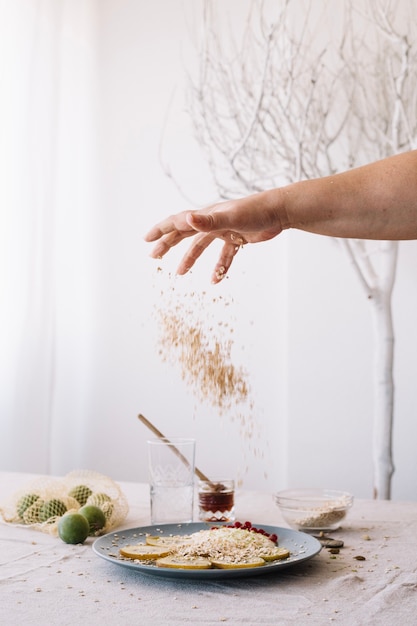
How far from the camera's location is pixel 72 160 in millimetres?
3742

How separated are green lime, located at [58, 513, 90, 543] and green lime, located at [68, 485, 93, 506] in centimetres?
22

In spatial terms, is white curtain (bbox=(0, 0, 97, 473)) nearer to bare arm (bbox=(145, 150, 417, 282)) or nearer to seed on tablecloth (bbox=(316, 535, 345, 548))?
bare arm (bbox=(145, 150, 417, 282))

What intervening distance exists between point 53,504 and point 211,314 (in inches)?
77.3

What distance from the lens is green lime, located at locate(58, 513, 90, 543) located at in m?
1.40

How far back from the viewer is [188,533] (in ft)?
4.73

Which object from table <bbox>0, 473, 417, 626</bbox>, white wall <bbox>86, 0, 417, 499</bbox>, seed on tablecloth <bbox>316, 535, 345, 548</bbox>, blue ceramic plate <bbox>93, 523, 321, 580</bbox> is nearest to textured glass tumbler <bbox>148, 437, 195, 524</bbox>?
blue ceramic plate <bbox>93, 523, 321, 580</bbox>

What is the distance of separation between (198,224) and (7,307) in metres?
2.20

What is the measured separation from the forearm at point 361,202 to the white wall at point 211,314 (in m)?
1.74

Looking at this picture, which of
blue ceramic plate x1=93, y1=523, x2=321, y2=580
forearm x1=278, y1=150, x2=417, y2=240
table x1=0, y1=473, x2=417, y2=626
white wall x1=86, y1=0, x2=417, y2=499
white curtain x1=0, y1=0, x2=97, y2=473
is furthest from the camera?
white curtain x1=0, y1=0, x2=97, y2=473

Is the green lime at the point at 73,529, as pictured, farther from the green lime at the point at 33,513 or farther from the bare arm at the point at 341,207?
the bare arm at the point at 341,207

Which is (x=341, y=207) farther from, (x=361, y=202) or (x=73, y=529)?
(x=73, y=529)

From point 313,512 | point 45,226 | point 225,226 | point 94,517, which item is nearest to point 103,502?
point 94,517

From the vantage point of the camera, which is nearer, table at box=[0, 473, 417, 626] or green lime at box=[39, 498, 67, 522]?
table at box=[0, 473, 417, 626]

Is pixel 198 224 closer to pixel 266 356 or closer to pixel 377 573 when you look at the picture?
pixel 377 573
